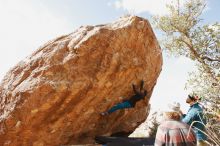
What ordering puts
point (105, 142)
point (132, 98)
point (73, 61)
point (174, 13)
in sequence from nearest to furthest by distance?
1. point (105, 142)
2. point (73, 61)
3. point (132, 98)
4. point (174, 13)

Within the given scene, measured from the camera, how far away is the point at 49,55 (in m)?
13.7

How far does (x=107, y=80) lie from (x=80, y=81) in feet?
4.86

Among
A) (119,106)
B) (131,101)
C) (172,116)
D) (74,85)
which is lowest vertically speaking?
(172,116)

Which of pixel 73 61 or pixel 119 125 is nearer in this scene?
pixel 73 61

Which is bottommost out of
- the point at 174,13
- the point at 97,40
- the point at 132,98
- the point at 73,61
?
the point at 132,98

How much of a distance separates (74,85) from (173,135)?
305 inches

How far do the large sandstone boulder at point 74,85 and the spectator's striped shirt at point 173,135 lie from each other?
758 centimetres

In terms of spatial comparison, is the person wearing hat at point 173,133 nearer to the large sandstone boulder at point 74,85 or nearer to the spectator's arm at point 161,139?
the spectator's arm at point 161,139

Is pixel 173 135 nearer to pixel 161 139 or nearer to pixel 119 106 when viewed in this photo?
pixel 161 139

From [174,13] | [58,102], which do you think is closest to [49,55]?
[58,102]

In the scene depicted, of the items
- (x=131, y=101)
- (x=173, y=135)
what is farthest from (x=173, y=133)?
(x=131, y=101)

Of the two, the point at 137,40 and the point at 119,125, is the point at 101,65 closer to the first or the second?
the point at 137,40

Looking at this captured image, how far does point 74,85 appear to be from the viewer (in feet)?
43.5

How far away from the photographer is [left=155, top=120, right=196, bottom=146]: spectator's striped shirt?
20.3 ft
